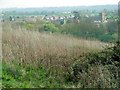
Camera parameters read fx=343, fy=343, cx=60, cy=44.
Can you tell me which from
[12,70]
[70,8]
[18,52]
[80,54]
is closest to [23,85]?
[12,70]

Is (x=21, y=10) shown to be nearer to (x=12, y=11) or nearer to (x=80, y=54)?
(x=12, y=11)

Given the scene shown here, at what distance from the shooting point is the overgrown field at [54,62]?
29.9 feet

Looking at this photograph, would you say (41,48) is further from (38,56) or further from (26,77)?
(26,77)

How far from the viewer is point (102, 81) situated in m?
8.76

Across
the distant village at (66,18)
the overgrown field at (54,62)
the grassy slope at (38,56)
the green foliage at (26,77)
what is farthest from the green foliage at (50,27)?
the green foliage at (26,77)

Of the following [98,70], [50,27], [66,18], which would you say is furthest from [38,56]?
[66,18]

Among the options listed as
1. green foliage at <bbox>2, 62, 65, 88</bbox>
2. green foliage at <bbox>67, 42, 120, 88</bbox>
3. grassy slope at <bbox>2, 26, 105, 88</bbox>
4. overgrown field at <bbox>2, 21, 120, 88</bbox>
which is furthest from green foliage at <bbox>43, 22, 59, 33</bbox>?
green foliage at <bbox>67, 42, 120, 88</bbox>

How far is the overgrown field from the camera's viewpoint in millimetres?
9125

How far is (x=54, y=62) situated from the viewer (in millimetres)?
11172

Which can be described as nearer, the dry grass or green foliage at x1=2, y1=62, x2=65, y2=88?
green foliage at x1=2, y1=62, x2=65, y2=88

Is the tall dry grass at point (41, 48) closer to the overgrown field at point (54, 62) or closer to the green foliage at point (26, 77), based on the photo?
the overgrown field at point (54, 62)

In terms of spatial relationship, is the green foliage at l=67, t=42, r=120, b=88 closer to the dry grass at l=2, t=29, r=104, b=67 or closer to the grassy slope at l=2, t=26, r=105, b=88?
the grassy slope at l=2, t=26, r=105, b=88

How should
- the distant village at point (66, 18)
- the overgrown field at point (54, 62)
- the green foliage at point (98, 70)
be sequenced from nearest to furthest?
1. the green foliage at point (98, 70)
2. the overgrown field at point (54, 62)
3. the distant village at point (66, 18)

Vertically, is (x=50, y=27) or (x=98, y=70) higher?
(x=50, y=27)
